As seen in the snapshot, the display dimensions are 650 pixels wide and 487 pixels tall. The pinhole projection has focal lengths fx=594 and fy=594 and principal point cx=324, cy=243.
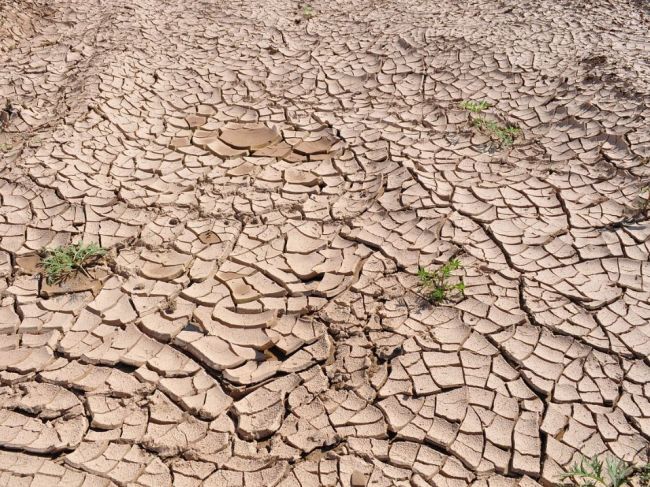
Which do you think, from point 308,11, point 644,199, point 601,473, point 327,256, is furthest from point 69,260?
point 308,11

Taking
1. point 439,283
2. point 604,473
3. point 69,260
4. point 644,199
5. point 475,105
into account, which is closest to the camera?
point 604,473

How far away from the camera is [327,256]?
2867 mm

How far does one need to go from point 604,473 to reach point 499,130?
230 cm

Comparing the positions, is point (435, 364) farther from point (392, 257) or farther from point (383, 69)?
point (383, 69)

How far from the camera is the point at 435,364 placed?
2.32 m

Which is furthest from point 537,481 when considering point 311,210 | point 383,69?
point 383,69

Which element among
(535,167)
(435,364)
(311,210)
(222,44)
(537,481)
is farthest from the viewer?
(222,44)

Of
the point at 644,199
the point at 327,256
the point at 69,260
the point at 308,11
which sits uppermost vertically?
the point at 308,11

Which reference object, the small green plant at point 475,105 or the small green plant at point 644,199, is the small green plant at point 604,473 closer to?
the small green plant at point 644,199

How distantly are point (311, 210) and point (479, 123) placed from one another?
4.39 feet

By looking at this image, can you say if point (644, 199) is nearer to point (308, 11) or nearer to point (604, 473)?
point (604, 473)

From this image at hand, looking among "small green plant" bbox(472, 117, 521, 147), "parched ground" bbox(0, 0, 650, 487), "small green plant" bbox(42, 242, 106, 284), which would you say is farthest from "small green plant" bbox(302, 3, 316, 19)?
"small green plant" bbox(42, 242, 106, 284)

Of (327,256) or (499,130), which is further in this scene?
(499,130)

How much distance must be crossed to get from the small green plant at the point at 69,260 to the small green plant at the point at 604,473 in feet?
7.24
